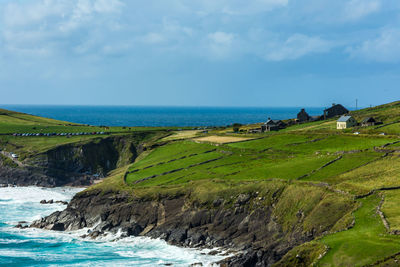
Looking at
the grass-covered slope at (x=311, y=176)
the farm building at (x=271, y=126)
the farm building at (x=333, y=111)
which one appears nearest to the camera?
the grass-covered slope at (x=311, y=176)

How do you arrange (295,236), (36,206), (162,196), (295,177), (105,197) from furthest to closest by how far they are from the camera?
(36,206) < (105,197) < (162,196) < (295,177) < (295,236)

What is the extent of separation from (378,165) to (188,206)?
37122mm

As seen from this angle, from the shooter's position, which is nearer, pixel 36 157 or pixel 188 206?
pixel 188 206

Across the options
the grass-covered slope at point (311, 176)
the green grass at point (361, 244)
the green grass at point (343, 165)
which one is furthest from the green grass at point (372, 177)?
the green grass at point (361, 244)

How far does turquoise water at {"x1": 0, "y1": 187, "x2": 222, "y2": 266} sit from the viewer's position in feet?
228

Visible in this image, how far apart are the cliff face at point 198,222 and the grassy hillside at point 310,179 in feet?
4.98

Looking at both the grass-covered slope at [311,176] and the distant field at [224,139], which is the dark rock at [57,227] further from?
the distant field at [224,139]

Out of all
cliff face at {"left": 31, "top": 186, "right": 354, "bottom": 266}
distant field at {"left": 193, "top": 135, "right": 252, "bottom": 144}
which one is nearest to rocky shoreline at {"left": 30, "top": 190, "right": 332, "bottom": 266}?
cliff face at {"left": 31, "top": 186, "right": 354, "bottom": 266}

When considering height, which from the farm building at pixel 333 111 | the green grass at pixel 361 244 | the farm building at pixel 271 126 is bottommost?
the green grass at pixel 361 244

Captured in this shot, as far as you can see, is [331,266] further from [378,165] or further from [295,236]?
[378,165]

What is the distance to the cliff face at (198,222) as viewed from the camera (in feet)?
214

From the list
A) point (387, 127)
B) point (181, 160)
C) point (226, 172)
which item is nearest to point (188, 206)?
point (226, 172)

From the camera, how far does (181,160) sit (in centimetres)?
11712

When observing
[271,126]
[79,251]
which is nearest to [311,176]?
[79,251]
